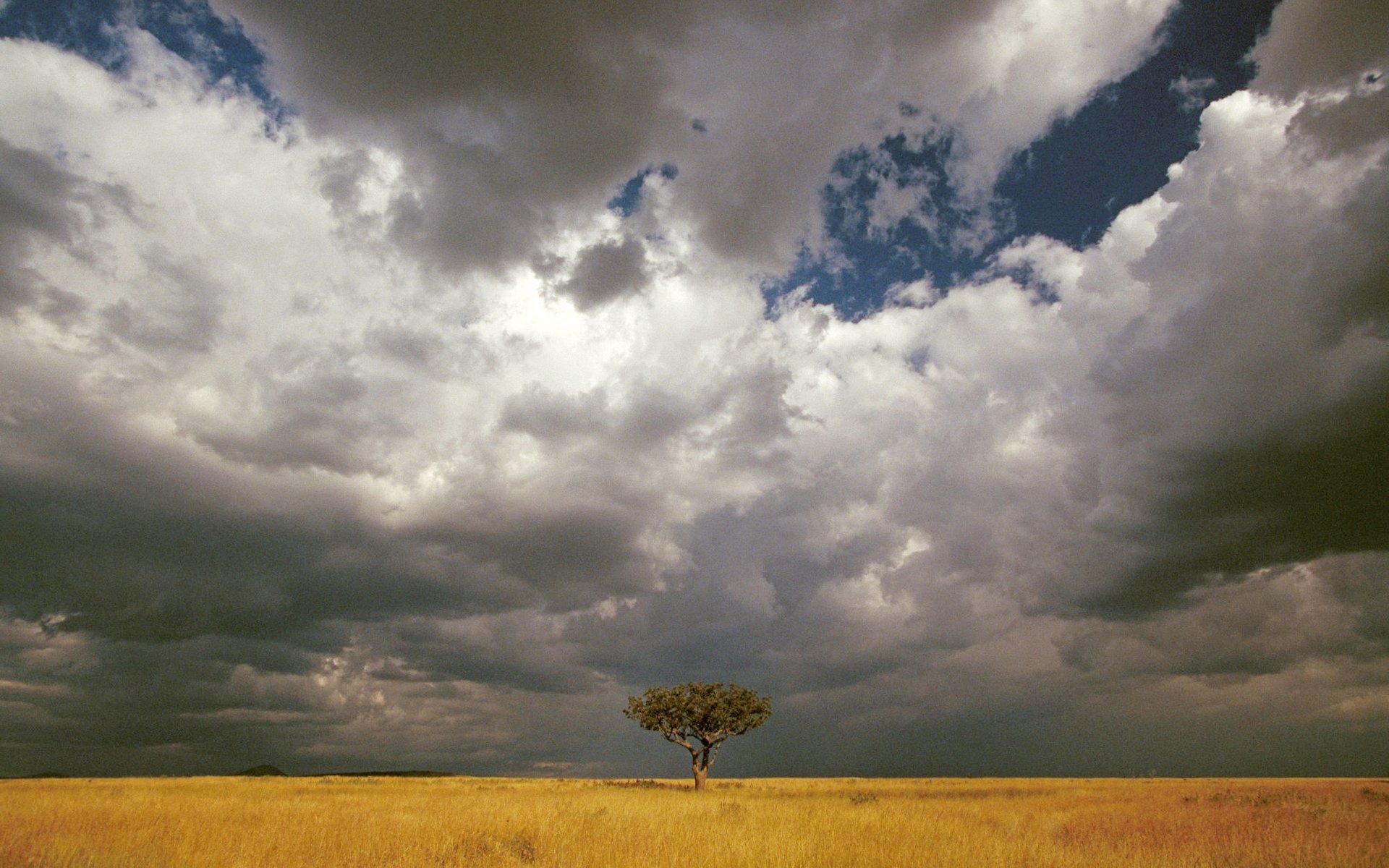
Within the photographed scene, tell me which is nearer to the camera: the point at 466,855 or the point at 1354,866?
the point at 1354,866

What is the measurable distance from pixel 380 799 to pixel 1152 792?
4534 centimetres

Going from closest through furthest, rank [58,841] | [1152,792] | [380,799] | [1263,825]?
[58,841] → [1263,825] → [380,799] → [1152,792]

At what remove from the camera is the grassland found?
15781mm

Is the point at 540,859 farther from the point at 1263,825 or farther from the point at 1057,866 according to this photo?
the point at 1263,825

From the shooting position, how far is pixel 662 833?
19641mm

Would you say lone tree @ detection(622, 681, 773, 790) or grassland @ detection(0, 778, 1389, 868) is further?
lone tree @ detection(622, 681, 773, 790)

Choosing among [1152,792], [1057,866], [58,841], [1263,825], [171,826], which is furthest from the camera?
[1152,792]

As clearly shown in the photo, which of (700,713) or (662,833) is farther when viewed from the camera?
(700,713)

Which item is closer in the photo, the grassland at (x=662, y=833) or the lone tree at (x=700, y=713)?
the grassland at (x=662, y=833)

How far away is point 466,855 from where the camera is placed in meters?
16.6

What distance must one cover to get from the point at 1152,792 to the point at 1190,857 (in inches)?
1362

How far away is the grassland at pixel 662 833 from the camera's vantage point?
15.8m

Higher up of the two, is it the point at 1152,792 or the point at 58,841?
the point at 58,841

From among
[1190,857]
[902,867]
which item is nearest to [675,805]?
[902,867]
